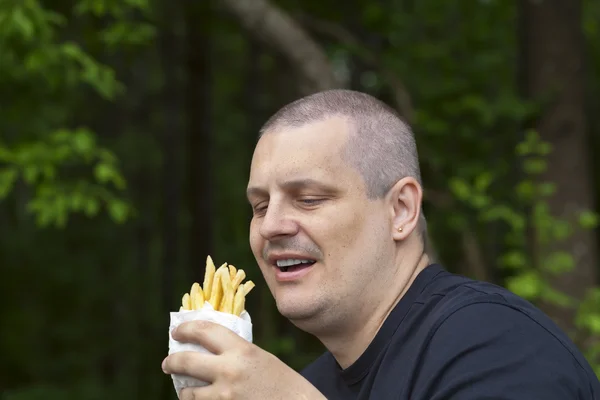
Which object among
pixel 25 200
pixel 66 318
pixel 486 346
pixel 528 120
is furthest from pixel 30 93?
pixel 25 200

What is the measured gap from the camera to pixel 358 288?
2.32 metres

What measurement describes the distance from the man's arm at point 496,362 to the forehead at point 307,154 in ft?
1.85

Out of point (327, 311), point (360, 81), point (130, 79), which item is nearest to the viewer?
point (327, 311)

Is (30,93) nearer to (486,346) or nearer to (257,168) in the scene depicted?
(257,168)

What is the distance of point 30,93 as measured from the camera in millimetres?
7504

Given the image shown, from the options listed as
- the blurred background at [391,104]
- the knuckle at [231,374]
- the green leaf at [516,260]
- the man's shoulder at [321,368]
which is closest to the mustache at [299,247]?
the knuckle at [231,374]

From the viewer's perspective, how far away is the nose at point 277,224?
2252 millimetres

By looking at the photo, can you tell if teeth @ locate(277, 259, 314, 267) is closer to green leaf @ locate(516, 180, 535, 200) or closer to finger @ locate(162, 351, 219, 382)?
finger @ locate(162, 351, 219, 382)

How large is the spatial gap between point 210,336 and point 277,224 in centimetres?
41

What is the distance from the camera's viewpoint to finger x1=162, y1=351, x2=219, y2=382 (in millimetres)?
1974

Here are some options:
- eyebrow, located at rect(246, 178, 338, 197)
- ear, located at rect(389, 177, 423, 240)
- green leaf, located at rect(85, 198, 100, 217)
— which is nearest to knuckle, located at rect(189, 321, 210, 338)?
eyebrow, located at rect(246, 178, 338, 197)

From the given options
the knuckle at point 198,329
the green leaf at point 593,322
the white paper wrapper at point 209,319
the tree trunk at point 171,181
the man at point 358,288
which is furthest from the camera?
the tree trunk at point 171,181

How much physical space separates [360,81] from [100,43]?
4.47 meters

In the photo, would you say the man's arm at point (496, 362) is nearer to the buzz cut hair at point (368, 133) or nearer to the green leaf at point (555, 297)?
the buzz cut hair at point (368, 133)
